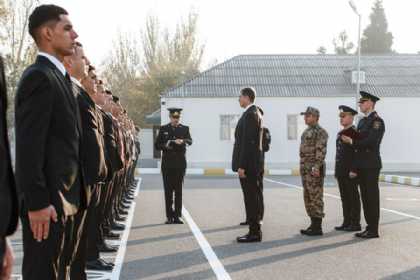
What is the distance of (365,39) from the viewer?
90938 mm

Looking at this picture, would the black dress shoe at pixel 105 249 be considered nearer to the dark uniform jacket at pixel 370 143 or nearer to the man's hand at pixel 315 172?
the man's hand at pixel 315 172

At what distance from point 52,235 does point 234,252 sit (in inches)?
187

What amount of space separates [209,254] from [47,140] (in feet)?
15.5

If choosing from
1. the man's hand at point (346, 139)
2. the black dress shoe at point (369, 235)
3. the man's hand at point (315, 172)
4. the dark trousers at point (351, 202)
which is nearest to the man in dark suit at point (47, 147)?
the black dress shoe at point (369, 235)

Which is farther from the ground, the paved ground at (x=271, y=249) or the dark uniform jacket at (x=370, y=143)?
the dark uniform jacket at (x=370, y=143)

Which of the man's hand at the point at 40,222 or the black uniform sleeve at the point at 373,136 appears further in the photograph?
the black uniform sleeve at the point at 373,136

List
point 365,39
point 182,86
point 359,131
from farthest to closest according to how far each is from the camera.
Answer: point 365,39, point 182,86, point 359,131

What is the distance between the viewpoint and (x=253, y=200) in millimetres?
9531

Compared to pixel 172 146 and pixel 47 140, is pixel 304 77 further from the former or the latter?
pixel 47 140

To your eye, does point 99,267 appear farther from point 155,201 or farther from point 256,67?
point 256,67

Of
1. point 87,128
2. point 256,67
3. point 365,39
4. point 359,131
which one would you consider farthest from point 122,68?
point 87,128

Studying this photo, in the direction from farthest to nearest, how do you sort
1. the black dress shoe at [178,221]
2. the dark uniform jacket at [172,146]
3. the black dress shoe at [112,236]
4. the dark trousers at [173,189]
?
the dark uniform jacket at [172,146] → the dark trousers at [173,189] → the black dress shoe at [178,221] → the black dress shoe at [112,236]

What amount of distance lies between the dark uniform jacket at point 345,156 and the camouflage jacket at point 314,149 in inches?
16.4

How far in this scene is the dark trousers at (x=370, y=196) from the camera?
9961mm
